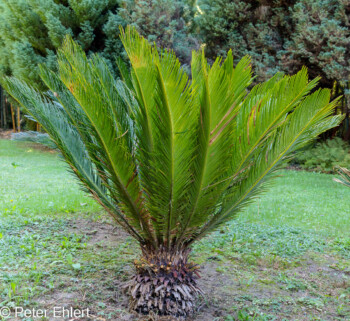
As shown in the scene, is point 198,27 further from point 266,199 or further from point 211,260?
point 211,260

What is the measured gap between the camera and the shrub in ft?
37.8

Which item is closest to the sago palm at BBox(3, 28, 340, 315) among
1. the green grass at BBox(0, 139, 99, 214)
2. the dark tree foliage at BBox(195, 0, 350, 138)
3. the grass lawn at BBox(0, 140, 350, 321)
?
the grass lawn at BBox(0, 140, 350, 321)

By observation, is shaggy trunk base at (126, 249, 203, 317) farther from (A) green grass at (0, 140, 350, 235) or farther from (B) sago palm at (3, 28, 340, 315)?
(A) green grass at (0, 140, 350, 235)

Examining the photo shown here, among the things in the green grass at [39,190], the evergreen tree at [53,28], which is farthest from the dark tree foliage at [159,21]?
the green grass at [39,190]

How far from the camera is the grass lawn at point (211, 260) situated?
9.31ft

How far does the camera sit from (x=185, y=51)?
12258 mm

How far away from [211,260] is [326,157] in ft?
30.6

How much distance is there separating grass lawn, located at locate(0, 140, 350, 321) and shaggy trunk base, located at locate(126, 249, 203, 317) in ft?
0.48

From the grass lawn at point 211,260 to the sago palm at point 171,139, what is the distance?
439 millimetres

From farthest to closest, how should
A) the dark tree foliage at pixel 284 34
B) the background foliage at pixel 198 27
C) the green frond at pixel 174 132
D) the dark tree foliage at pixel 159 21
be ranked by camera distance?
the dark tree foliage at pixel 159 21 → the background foliage at pixel 198 27 → the dark tree foliage at pixel 284 34 → the green frond at pixel 174 132

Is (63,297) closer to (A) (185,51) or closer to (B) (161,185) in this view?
(B) (161,185)

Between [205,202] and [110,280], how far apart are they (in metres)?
1.28

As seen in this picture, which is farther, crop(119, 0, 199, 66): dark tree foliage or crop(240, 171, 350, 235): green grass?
crop(119, 0, 199, 66): dark tree foliage

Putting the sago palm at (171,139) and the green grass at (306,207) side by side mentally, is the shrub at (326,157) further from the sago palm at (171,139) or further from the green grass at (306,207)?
the sago palm at (171,139)
